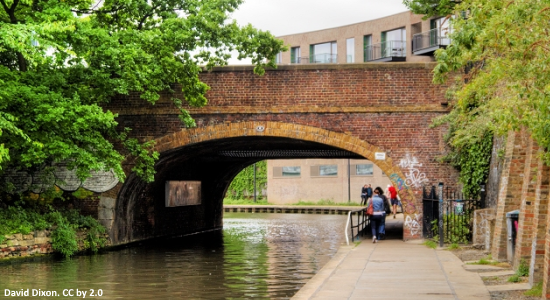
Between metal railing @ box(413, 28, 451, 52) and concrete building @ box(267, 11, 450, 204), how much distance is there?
0.19ft

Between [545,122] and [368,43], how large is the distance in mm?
45404

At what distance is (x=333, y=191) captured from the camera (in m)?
59.0

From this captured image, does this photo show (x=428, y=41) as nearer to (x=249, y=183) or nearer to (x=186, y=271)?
(x=249, y=183)

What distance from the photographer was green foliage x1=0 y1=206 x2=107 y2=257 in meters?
20.2

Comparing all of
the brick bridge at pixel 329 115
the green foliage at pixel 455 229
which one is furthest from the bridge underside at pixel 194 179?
the green foliage at pixel 455 229

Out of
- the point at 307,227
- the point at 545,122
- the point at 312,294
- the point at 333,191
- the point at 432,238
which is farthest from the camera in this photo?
the point at 333,191

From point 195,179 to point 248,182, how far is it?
30.3 metres

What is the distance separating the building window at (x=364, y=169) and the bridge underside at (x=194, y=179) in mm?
21606

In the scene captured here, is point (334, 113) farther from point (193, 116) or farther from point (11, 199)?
point (11, 199)

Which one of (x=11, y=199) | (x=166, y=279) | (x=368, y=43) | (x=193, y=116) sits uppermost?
(x=368, y=43)

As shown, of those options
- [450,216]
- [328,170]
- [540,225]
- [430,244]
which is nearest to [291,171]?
[328,170]

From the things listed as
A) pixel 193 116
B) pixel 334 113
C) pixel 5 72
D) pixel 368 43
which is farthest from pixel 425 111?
pixel 368 43

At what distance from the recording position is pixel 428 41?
45438 mm

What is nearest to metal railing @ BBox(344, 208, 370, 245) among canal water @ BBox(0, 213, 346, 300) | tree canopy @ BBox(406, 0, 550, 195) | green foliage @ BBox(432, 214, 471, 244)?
canal water @ BBox(0, 213, 346, 300)
